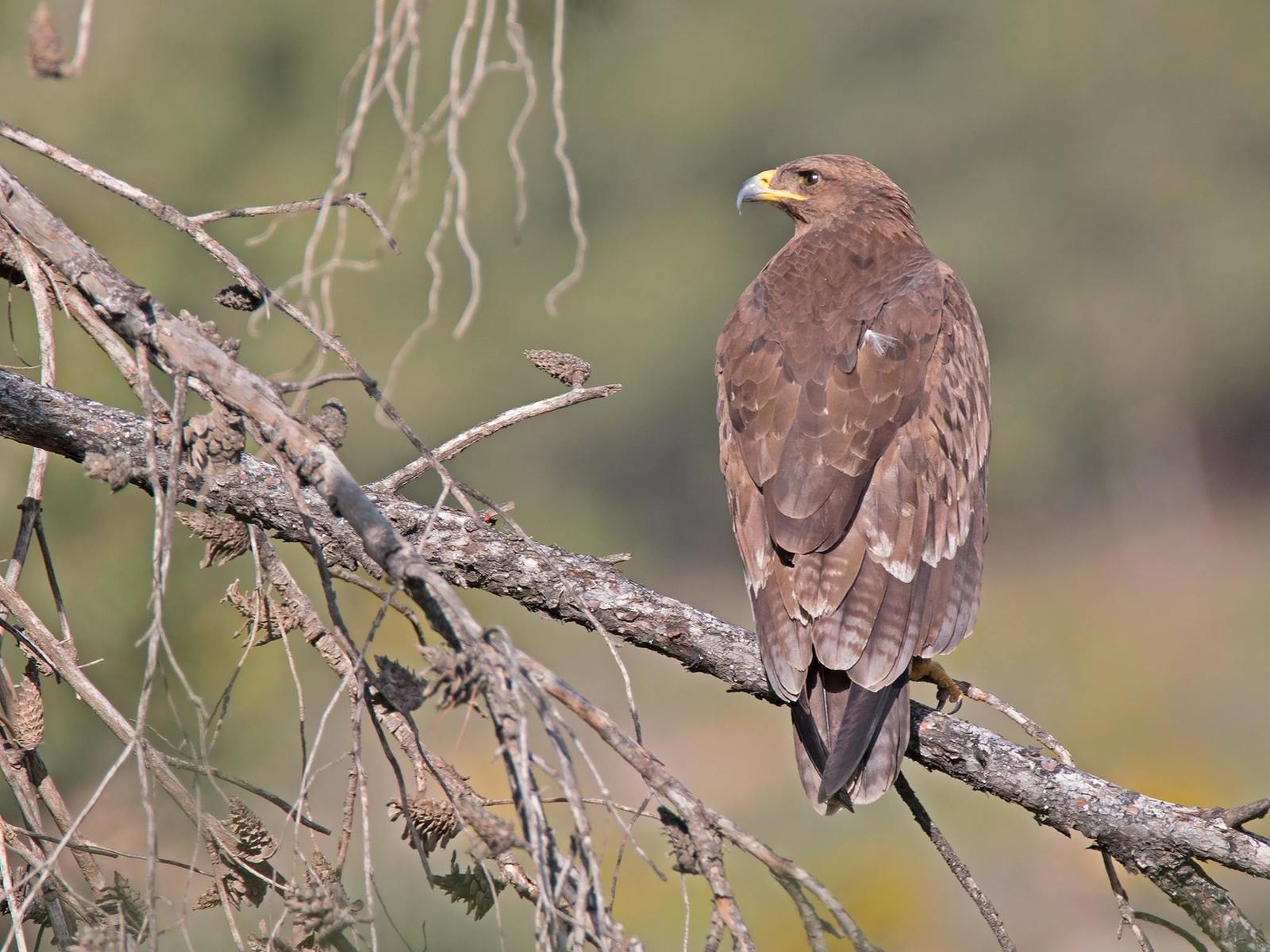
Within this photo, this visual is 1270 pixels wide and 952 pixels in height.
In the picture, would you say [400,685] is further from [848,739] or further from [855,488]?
[855,488]

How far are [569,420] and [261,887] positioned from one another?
1749 cm

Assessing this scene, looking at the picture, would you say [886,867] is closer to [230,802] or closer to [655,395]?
[230,802]

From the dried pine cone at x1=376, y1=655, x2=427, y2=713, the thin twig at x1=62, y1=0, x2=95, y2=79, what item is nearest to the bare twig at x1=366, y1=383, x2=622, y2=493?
the dried pine cone at x1=376, y1=655, x2=427, y2=713

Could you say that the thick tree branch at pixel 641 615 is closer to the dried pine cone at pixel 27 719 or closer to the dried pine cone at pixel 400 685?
the dried pine cone at pixel 27 719

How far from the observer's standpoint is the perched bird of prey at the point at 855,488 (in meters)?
3.14

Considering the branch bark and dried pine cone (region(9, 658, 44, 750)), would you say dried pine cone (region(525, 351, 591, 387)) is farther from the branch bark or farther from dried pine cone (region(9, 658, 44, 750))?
dried pine cone (region(9, 658, 44, 750))

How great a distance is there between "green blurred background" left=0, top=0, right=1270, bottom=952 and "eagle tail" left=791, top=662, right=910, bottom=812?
329 cm

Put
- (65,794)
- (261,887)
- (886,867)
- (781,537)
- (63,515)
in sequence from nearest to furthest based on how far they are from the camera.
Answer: (261,887), (781,537), (65,794), (63,515), (886,867)

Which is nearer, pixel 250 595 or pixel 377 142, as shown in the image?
pixel 250 595

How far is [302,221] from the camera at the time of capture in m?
8.65

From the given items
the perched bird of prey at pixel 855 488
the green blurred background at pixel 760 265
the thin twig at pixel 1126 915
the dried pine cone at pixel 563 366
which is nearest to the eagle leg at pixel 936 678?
the perched bird of prey at pixel 855 488

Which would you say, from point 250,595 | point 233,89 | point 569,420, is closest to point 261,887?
point 250,595

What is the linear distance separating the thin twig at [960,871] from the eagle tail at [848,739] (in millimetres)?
76

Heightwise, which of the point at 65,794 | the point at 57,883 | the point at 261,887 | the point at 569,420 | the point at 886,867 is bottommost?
the point at 57,883
